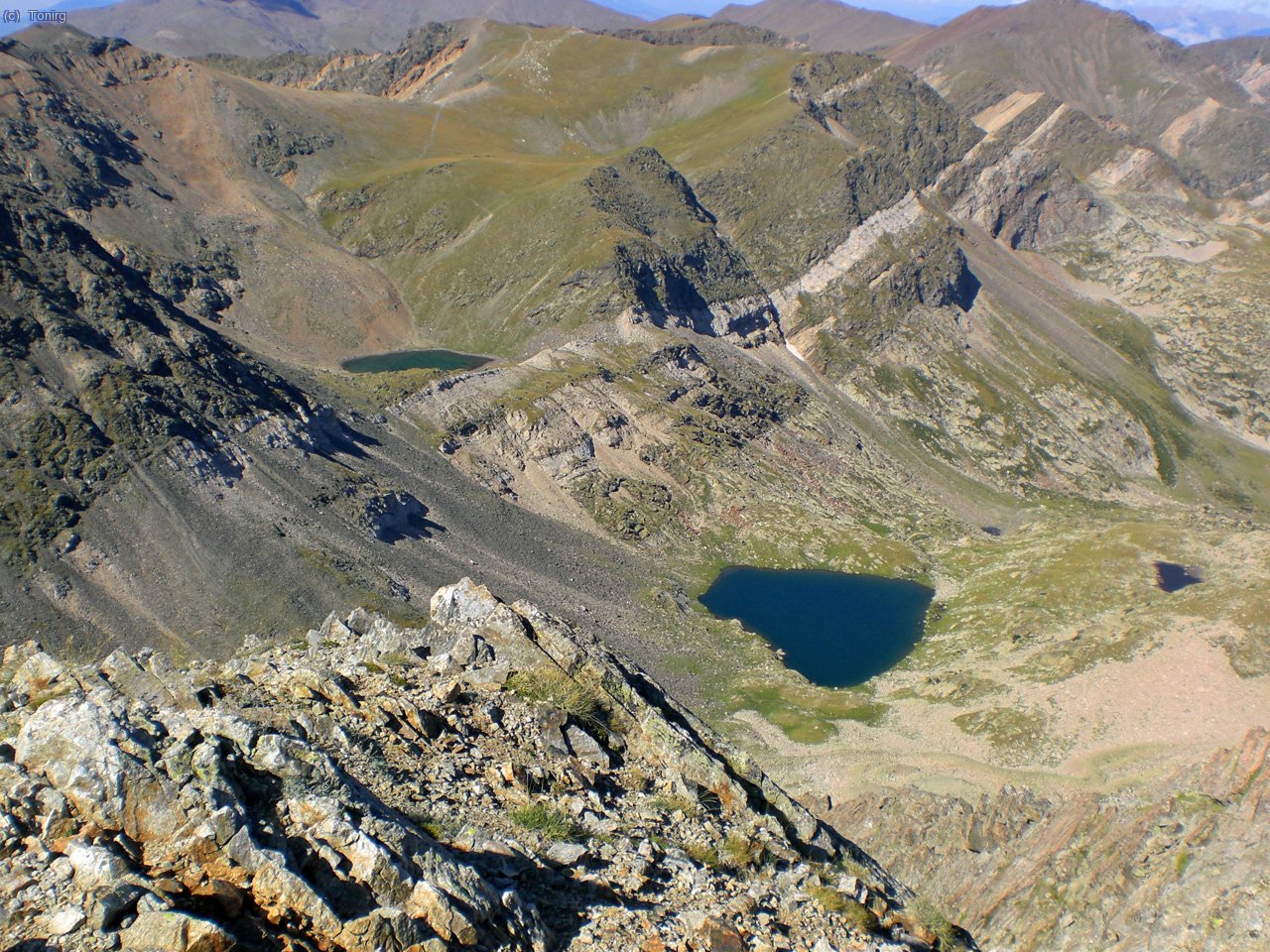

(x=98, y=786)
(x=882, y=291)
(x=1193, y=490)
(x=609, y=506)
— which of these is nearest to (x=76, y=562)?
(x=609, y=506)

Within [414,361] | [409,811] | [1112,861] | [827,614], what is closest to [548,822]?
[409,811]

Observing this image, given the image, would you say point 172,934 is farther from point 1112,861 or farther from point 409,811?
point 1112,861

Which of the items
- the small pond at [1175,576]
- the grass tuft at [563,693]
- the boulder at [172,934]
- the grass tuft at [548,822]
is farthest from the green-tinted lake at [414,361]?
the boulder at [172,934]

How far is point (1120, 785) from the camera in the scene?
62.0 meters

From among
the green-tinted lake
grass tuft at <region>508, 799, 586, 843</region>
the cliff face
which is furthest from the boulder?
the green-tinted lake

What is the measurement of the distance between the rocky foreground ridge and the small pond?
91563mm

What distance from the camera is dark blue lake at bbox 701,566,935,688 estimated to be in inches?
4063

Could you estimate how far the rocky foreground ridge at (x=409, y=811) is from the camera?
14.1 meters

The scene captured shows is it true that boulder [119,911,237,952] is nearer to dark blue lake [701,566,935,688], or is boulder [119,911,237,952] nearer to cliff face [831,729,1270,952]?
cliff face [831,729,1270,952]

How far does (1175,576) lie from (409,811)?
350 feet

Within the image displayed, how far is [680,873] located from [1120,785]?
54721mm

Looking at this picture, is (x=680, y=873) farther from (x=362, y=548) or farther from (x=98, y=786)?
(x=362, y=548)

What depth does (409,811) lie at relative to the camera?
19.0 metres

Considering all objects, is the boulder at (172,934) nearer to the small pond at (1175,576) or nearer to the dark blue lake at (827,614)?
the dark blue lake at (827,614)
